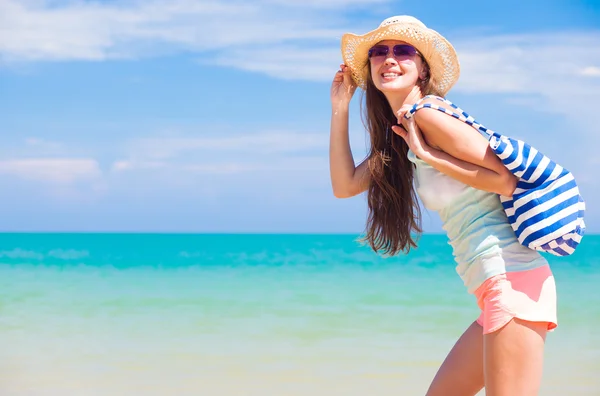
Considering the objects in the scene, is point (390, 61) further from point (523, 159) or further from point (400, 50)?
point (523, 159)

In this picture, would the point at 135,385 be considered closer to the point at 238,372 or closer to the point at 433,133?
the point at 238,372

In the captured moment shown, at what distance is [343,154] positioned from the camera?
124 inches

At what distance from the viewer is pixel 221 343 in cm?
809

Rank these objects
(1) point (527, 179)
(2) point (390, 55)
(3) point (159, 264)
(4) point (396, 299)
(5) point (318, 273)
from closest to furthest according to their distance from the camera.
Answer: (1) point (527, 179), (2) point (390, 55), (4) point (396, 299), (5) point (318, 273), (3) point (159, 264)

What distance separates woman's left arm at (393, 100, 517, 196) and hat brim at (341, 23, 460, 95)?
1.65 feet

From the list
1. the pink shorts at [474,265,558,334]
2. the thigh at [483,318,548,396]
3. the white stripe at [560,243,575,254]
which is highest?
the white stripe at [560,243,575,254]

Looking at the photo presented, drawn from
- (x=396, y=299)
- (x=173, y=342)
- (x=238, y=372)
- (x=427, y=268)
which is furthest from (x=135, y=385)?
(x=427, y=268)

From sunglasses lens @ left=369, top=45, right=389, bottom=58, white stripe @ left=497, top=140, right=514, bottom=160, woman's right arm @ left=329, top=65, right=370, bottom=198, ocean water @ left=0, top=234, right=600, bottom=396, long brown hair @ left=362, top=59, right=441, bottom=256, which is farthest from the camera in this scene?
ocean water @ left=0, top=234, right=600, bottom=396

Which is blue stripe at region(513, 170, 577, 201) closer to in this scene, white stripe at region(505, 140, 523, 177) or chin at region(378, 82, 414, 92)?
white stripe at region(505, 140, 523, 177)

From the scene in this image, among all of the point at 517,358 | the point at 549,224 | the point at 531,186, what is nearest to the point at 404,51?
the point at 531,186

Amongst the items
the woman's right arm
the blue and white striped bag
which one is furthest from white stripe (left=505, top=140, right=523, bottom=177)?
the woman's right arm

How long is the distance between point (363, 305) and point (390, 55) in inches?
337

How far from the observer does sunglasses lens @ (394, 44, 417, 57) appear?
9.34ft

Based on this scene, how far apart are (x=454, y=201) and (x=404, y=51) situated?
2.11ft
